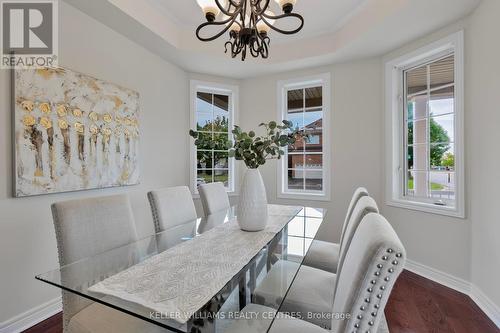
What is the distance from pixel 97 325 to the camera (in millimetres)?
1121

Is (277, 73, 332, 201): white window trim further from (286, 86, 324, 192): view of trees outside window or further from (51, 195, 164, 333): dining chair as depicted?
(51, 195, 164, 333): dining chair

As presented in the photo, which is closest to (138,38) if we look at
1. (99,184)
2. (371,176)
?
(99,184)

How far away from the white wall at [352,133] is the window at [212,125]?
3.71 feet

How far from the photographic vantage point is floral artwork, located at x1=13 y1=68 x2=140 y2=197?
5.81 ft

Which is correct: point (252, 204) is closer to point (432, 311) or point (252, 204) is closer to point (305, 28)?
point (432, 311)

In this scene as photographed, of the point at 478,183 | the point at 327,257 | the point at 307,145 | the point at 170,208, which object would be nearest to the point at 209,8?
the point at 170,208

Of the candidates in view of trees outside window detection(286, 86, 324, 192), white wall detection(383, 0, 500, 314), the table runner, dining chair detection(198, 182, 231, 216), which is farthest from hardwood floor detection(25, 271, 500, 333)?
view of trees outside window detection(286, 86, 324, 192)

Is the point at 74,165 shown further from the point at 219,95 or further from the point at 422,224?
the point at 422,224

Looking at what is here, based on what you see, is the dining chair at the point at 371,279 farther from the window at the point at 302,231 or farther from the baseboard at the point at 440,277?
the baseboard at the point at 440,277

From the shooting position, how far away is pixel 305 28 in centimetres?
295

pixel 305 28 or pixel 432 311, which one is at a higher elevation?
pixel 305 28

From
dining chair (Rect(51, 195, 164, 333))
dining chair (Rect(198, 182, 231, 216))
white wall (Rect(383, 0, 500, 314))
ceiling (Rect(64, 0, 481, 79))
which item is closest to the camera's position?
dining chair (Rect(51, 195, 164, 333))

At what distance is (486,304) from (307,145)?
241 centimetres

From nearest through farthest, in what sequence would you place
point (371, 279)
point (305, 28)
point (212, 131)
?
point (371, 279) → point (305, 28) → point (212, 131)
